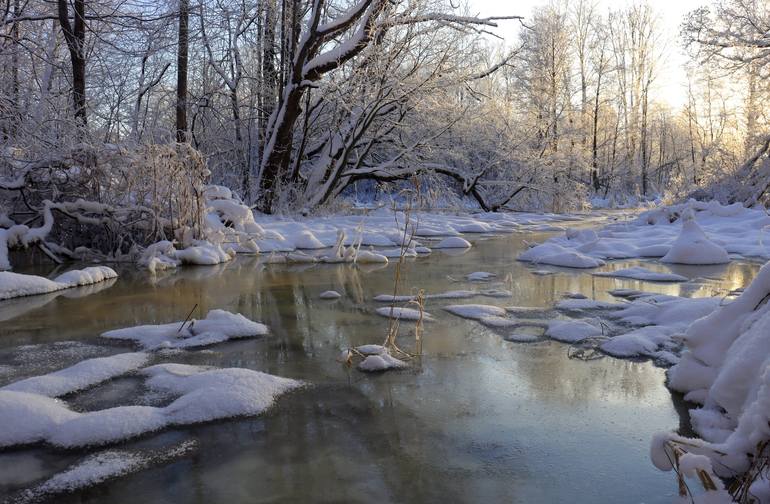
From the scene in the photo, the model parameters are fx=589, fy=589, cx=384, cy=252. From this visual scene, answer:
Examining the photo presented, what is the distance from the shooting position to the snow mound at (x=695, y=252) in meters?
7.34

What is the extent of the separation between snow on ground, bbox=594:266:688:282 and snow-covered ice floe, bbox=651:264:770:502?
3347 millimetres

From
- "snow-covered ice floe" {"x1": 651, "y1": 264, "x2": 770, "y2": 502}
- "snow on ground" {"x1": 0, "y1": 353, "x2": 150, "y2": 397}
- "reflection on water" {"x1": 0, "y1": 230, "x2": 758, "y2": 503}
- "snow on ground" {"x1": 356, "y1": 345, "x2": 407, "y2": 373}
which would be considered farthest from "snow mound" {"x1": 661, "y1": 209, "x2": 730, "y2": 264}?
"snow on ground" {"x1": 0, "y1": 353, "x2": 150, "y2": 397}

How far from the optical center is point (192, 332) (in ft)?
13.2

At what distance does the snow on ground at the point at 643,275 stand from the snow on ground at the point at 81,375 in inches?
196

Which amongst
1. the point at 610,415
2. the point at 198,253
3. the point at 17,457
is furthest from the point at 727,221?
the point at 17,457

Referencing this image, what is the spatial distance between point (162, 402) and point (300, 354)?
3.22 feet

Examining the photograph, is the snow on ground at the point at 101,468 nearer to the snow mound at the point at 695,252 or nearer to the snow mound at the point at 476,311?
the snow mound at the point at 476,311

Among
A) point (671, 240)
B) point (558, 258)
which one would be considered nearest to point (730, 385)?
point (558, 258)

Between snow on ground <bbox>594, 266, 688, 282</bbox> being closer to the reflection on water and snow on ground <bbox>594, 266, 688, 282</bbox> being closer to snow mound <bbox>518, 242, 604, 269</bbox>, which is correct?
snow mound <bbox>518, 242, 604, 269</bbox>

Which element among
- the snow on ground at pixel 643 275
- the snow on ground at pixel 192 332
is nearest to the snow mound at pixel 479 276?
the snow on ground at pixel 643 275

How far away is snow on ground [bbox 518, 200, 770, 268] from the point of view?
24.4 feet

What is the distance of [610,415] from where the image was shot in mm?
2646

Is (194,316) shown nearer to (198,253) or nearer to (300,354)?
(300,354)

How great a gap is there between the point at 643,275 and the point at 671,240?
364 cm
